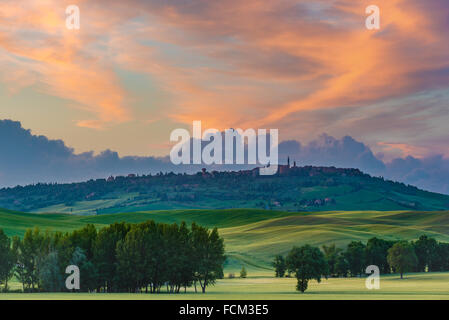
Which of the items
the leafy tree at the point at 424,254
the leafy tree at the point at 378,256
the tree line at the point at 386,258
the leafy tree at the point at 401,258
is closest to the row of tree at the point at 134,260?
the tree line at the point at 386,258

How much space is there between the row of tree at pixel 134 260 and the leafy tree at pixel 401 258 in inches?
2364

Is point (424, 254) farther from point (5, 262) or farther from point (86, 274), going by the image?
point (5, 262)

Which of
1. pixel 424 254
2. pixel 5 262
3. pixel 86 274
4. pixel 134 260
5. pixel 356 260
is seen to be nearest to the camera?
pixel 134 260

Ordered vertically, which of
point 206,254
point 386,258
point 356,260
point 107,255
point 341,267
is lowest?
point 341,267

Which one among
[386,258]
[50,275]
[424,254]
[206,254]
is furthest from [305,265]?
[424,254]

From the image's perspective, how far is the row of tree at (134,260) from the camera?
10969 cm

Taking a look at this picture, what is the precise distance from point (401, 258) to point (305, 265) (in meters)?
50.4

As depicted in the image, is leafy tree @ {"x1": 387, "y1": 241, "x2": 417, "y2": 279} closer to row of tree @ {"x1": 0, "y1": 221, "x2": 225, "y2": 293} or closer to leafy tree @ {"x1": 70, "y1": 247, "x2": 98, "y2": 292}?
row of tree @ {"x1": 0, "y1": 221, "x2": 225, "y2": 293}

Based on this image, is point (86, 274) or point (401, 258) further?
point (401, 258)

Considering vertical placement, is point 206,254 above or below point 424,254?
above

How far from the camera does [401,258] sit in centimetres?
15412
